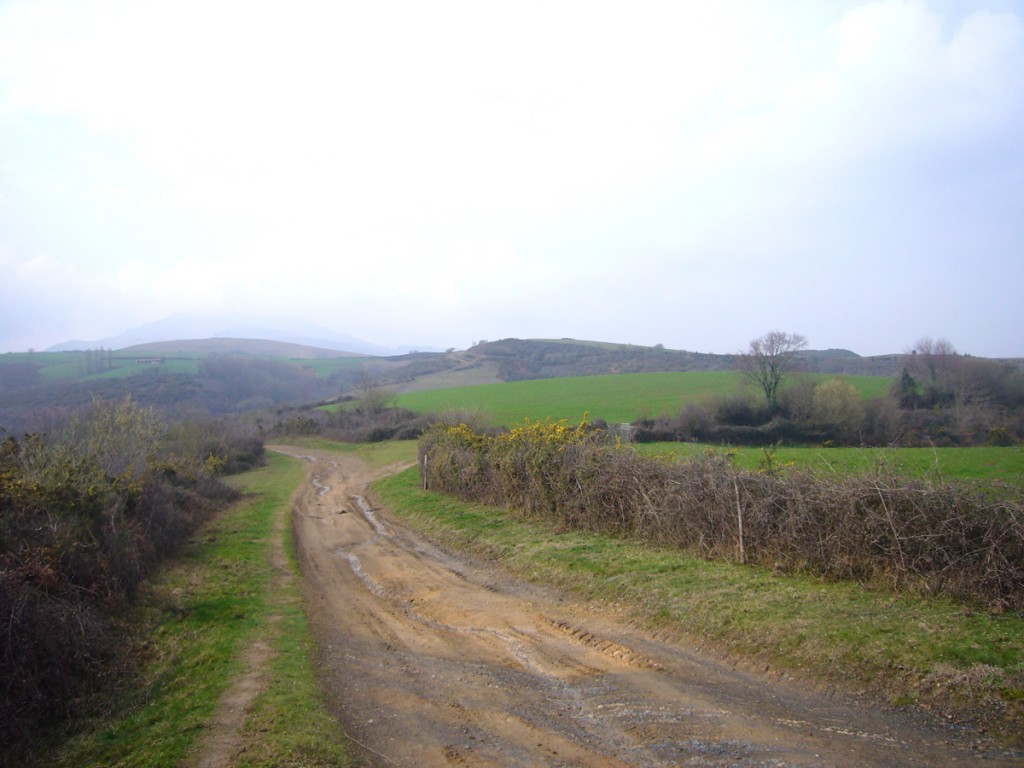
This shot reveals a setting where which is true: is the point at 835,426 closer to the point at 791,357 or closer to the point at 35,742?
the point at 791,357

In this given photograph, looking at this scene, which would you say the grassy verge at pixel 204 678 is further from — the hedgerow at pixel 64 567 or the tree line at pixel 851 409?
the tree line at pixel 851 409

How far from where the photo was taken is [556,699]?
6383mm

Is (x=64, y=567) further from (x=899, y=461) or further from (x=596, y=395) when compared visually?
(x=596, y=395)

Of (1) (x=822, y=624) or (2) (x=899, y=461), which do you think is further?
(2) (x=899, y=461)

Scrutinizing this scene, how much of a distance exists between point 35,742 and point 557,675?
5.37 meters

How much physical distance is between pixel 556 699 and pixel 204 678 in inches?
171

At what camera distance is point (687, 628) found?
26.4ft

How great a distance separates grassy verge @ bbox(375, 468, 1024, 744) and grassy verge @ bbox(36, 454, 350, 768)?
464 cm

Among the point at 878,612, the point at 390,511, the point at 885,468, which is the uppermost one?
the point at 885,468

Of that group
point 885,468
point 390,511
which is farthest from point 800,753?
point 390,511

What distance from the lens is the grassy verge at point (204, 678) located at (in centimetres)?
557

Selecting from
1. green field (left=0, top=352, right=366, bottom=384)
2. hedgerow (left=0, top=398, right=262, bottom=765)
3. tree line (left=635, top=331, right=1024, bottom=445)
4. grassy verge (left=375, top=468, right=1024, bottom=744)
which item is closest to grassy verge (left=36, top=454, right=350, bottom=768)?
hedgerow (left=0, top=398, right=262, bottom=765)

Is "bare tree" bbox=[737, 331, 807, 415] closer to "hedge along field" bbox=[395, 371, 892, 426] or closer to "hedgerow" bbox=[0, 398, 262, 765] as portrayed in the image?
"hedge along field" bbox=[395, 371, 892, 426]

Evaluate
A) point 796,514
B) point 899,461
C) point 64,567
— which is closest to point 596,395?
point 899,461
